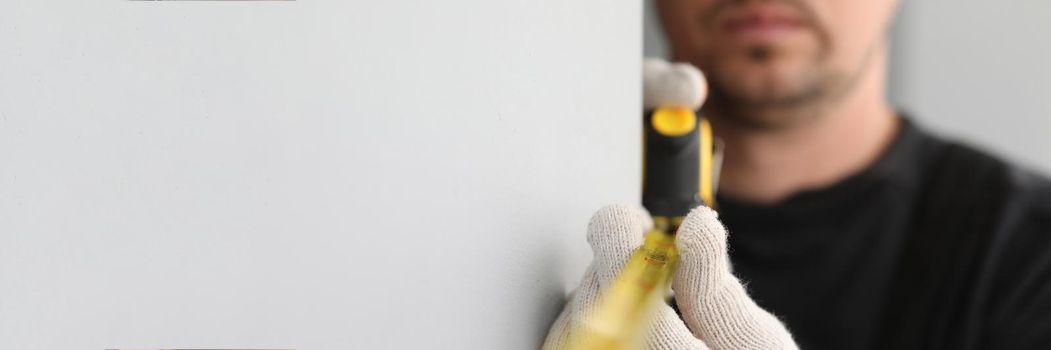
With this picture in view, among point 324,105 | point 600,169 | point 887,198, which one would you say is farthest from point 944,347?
point 324,105

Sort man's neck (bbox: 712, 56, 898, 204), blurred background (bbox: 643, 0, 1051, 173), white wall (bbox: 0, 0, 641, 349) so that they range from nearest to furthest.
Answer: white wall (bbox: 0, 0, 641, 349) < man's neck (bbox: 712, 56, 898, 204) < blurred background (bbox: 643, 0, 1051, 173)

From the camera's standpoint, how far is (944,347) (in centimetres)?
96

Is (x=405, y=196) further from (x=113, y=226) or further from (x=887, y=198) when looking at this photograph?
(x=887, y=198)

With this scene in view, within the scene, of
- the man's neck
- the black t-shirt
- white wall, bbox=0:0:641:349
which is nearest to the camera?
white wall, bbox=0:0:641:349

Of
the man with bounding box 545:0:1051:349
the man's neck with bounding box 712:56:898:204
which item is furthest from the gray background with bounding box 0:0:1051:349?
the man's neck with bounding box 712:56:898:204

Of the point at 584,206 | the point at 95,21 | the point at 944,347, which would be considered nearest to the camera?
the point at 95,21

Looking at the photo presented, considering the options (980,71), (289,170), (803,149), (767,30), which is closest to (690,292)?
(289,170)

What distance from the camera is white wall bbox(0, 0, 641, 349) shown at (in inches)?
11.8

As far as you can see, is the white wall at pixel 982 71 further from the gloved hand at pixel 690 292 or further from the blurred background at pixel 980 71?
the gloved hand at pixel 690 292

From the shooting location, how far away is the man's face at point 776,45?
39.4 inches

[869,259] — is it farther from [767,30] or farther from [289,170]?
[289,170]

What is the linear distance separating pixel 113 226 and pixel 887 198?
0.92 metres

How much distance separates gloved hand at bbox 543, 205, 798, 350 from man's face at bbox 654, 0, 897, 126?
67cm

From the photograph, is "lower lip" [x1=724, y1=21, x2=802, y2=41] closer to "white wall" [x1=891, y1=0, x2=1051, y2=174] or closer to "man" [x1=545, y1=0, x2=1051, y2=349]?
"man" [x1=545, y1=0, x2=1051, y2=349]
